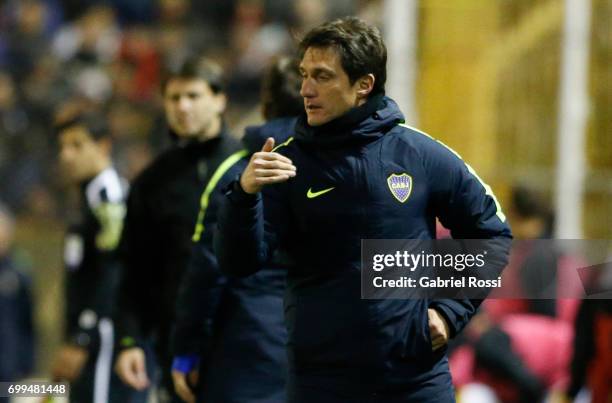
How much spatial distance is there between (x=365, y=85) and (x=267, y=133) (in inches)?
37.1

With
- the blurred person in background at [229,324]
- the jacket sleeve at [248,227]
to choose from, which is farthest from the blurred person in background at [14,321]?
the jacket sleeve at [248,227]

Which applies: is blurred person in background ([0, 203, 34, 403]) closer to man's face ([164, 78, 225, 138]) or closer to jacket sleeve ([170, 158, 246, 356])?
man's face ([164, 78, 225, 138])

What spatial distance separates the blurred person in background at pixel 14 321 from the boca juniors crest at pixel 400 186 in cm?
602

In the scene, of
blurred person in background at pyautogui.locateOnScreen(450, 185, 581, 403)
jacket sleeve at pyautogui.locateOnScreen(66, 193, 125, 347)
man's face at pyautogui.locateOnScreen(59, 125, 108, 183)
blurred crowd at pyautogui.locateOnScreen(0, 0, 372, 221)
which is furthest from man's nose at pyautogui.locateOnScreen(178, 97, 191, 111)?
blurred crowd at pyautogui.locateOnScreen(0, 0, 372, 221)

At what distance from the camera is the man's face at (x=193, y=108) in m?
5.72

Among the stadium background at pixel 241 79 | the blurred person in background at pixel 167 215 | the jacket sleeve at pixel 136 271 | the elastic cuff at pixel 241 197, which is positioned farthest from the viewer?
the stadium background at pixel 241 79

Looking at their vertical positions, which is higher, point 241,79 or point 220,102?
point 241,79

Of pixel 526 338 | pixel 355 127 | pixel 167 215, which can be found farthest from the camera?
pixel 526 338

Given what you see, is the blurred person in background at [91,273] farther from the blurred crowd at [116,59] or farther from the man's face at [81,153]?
the blurred crowd at [116,59]

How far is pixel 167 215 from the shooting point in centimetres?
568

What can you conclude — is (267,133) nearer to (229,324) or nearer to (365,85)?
(229,324)

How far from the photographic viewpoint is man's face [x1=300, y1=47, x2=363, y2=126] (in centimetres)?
407

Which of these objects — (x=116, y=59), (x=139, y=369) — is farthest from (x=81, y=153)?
(x=116, y=59)

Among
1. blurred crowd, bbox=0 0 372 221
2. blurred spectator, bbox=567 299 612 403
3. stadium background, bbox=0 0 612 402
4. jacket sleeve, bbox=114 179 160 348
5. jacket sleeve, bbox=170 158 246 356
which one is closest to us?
jacket sleeve, bbox=170 158 246 356
